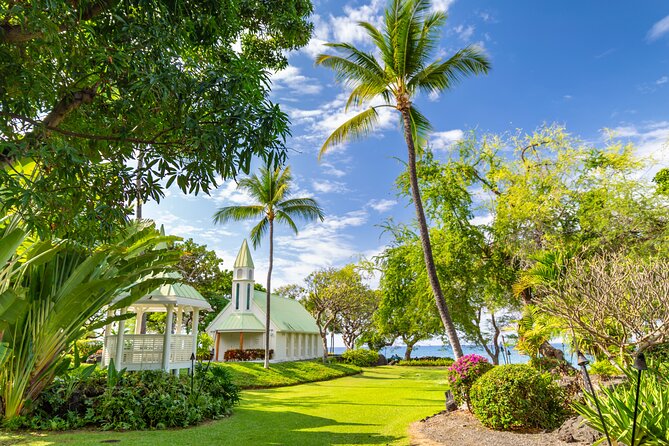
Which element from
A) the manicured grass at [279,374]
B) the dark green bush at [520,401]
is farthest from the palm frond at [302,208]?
the dark green bush at [520,401]

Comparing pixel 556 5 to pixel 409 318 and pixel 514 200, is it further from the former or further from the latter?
pixel 409 318

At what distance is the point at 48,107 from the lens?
5645mm

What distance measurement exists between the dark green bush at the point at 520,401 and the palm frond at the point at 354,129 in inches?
369

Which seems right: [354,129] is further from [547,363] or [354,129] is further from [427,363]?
[427,363]

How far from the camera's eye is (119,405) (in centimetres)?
976

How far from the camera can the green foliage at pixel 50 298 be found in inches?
346

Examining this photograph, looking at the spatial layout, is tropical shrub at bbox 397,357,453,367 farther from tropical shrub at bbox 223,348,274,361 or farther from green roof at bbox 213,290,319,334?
tropical shrub at bbox 223,348,274,361

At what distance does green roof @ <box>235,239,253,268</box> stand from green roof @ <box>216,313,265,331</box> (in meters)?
3.89

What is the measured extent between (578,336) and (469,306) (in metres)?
6.53

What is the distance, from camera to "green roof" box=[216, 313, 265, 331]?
31.3 m

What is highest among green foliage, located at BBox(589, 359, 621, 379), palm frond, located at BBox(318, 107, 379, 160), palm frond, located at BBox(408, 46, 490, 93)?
palm frond, located at BBox(408, 46, 490, 93)

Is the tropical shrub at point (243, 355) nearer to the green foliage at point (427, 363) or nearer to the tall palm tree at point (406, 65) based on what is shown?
the green foliage at point (427, 363)

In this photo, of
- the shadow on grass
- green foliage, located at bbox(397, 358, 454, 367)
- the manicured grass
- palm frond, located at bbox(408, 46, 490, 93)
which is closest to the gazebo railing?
the manicured grass

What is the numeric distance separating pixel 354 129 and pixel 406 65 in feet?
9.22
